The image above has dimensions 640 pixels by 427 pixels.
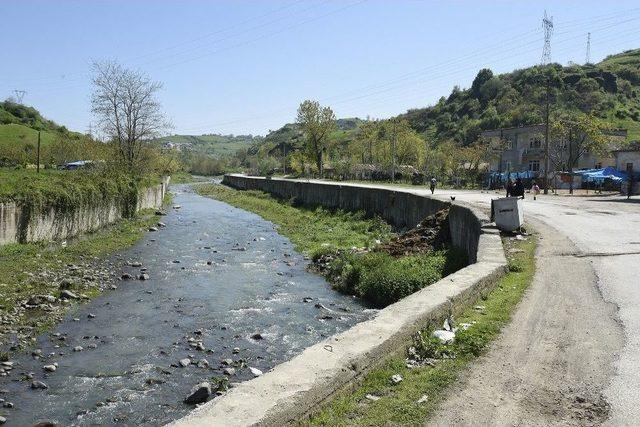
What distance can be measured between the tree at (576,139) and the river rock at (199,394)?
150 ft

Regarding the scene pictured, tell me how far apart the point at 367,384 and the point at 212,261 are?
57.3ft

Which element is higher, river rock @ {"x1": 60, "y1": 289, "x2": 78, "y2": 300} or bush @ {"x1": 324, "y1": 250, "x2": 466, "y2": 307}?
bush @ {"x1": 324, "y1": 250, "x2": 466, "y2": 307}

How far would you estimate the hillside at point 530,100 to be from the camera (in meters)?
100

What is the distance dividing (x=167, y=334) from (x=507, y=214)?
410 inches

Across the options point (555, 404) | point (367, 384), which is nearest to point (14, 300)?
point (367, 384)

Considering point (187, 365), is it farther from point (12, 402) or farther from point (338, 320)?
point (338, 320)

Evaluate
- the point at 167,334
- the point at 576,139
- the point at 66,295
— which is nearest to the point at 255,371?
the point at 167,334

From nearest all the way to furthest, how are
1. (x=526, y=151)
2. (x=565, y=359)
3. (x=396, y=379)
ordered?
(x=396, y=379) → (x=565, y=359) → (x=526, y=151)

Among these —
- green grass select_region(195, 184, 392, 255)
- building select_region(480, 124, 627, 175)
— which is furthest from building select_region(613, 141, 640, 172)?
green grass select_region(195, 184, 392, 255)

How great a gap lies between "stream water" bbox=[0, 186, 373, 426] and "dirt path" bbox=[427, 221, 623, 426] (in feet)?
16.5

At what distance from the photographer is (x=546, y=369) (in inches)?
243

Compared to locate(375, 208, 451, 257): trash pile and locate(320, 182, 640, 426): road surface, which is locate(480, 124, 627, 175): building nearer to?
locate(375, 208, 451, 257): trash pile

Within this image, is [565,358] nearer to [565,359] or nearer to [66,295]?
[565,359]

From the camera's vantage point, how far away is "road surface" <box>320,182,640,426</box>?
516 cm
